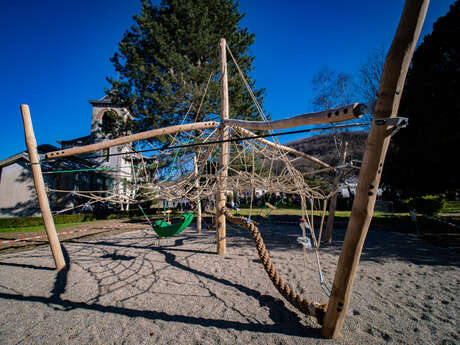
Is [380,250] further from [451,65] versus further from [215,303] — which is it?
[451,65]

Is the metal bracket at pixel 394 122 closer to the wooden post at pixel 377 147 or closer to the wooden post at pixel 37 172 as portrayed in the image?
the wooden post at pixel 377 147

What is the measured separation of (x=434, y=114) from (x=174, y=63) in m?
12.3

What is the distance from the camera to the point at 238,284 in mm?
3262

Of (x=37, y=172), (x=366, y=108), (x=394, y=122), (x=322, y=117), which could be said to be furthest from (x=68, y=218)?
(x=394, y=122)

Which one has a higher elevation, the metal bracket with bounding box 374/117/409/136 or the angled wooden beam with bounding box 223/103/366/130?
the angled wooden beam with bounding box 223/103/366/130

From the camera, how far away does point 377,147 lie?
1429 mm

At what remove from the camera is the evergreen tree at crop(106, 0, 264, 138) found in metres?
11.0

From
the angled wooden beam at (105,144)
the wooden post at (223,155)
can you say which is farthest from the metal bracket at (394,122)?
the angled wooden beam at (105,144)

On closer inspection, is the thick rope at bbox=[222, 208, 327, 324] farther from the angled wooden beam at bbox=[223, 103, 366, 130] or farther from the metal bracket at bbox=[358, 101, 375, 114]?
the metal bracket at bbox=[358, 101, 375, 114]

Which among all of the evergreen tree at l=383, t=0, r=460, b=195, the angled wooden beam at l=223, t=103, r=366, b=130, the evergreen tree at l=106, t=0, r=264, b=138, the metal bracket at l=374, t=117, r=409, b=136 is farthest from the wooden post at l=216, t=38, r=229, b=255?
the evergreen tree at l=383, t=0, r=460, b=195

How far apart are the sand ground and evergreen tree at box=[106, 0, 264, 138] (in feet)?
29.0

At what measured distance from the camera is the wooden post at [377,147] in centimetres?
123

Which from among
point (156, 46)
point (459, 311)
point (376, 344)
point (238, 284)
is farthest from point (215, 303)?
point (156, 46)

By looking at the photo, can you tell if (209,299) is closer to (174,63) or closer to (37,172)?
(37,172)
